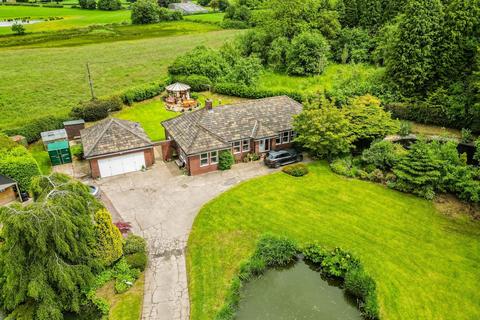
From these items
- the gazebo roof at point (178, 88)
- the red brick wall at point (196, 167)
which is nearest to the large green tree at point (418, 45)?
the red brick wall at point (196, 167)

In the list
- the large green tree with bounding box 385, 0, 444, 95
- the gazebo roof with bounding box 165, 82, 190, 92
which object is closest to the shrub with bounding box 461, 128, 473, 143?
the large green tree with bounding box 385, 0, 444, 95

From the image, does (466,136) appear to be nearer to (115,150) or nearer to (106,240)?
(115,150)

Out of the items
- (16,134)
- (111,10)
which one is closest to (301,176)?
(16,134)

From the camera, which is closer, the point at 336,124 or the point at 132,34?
the point at 336,124

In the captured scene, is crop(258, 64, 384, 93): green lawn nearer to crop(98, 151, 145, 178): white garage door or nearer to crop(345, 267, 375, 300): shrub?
crop(98, 151, 145, 178): white garage door

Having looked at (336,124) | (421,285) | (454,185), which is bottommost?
(421,285)

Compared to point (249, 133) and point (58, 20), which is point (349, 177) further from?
point (58, 20)

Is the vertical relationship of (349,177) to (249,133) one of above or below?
below
